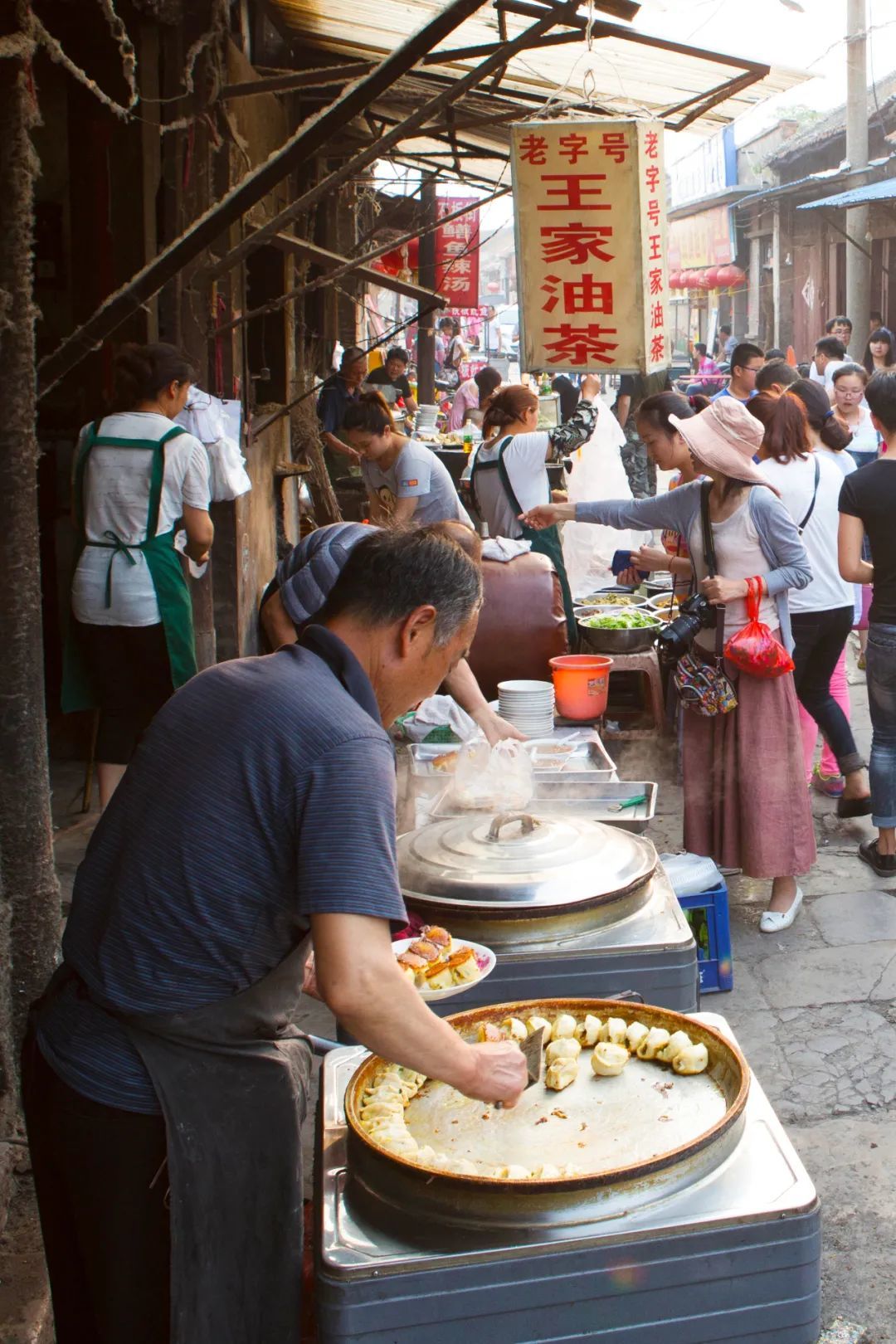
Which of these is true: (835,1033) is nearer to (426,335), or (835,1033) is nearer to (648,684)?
(648,684)

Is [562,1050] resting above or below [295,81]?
below

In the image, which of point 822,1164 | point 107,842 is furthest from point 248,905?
point 822,1164

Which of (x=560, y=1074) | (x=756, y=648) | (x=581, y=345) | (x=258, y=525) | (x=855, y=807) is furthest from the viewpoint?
(x=258, y=525)

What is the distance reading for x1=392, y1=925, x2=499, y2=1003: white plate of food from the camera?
278 cm

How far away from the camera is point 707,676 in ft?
16.3

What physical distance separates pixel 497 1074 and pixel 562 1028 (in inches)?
25.6

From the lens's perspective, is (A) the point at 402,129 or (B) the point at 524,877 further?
(A) the point at 402,129

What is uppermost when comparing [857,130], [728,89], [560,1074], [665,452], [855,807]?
[857,130]

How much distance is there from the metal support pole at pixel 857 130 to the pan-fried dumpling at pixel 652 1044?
16.6 m

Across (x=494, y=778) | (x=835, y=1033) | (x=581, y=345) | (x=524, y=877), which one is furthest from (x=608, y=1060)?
(x=581, y=345)

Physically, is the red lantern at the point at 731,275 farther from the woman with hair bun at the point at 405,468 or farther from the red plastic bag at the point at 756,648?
the red plastic bag at the point at 756,648

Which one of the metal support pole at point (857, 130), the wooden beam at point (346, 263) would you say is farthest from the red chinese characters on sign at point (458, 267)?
the wooden beam at point (346, 263)

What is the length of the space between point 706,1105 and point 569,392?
11.1 m

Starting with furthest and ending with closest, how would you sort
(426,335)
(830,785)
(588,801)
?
(426,335) < (830,785) < (588,801)
